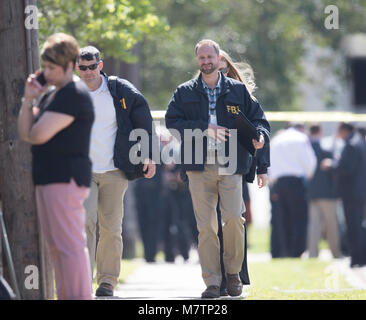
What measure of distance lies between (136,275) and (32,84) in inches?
250

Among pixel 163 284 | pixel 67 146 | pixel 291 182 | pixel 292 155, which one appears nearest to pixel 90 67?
pixel 67 146

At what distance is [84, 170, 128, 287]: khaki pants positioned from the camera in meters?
7.66

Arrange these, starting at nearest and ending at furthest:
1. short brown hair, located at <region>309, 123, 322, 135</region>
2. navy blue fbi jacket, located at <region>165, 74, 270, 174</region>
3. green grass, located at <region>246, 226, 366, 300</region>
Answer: navy blue fbi jacket, located at <region>165, 74, 270, 174</region> → green grass, located at <region>246, 226, 366, 300</region> → short brown hair, located at <region>309, 123, 322, 135</region>

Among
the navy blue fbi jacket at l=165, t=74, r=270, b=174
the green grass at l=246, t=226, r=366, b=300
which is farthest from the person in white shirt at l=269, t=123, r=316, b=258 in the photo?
the navy blue fbi jacket at l=165, t=74, r=270, b=174

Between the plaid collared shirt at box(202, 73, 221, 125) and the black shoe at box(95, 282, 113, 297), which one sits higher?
the plaid collared shirt at box(202, 73, 221, 125)

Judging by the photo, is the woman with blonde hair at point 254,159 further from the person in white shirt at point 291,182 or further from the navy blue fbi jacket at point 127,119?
the person in white shirt at point 291,182

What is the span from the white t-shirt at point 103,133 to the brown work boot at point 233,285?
1346 mm

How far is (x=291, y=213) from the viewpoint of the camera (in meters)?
15.2

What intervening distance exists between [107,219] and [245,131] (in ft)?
4.39

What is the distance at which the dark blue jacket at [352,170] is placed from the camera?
13.7 metres

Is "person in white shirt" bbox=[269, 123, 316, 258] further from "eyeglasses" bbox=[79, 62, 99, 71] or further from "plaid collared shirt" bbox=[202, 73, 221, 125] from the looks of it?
"eyeglasses" bbox=[79, 62, 99, 71]

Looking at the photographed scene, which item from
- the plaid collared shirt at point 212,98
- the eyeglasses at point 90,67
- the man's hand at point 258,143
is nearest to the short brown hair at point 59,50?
the eyeglasses at point 90,67

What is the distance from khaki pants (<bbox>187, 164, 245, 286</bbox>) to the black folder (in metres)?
0.27
